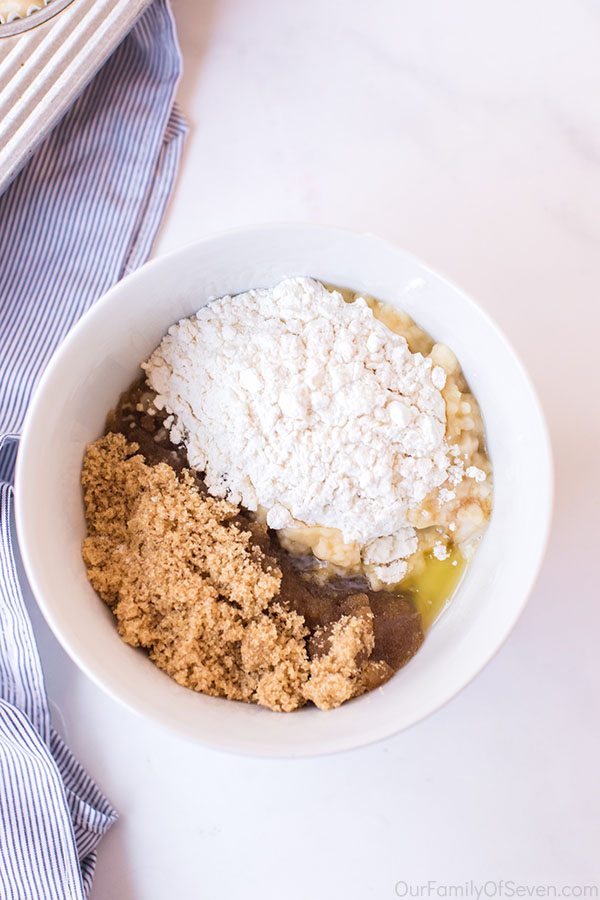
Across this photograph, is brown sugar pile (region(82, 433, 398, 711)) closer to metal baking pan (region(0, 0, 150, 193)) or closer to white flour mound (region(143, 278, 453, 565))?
white flour mound (region(143, 278, 453, 565))

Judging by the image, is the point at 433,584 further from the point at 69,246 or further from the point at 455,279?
Answer: the point at 69,246

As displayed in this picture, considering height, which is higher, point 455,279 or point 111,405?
point 455,279

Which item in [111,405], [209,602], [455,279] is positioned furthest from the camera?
[455,279]

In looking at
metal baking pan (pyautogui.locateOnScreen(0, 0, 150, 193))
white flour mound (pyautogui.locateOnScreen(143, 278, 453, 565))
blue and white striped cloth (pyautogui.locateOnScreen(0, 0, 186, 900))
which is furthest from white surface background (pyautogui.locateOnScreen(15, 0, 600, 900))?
white flour mound (pyautogui.locateOnScreen(143, 278, 453, 565))

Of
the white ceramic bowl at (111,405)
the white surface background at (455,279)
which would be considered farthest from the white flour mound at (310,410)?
the white surface background at (455,279)

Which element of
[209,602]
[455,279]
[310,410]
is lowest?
[209,602]

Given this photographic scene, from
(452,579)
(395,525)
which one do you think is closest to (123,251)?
(395,525)

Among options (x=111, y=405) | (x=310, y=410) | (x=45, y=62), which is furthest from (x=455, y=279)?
(x=45, y=62)

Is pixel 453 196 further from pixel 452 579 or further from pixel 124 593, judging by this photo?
pixel 124 593
